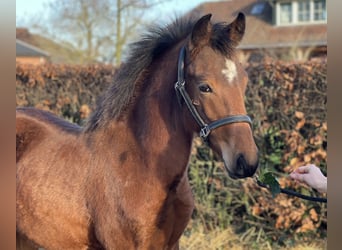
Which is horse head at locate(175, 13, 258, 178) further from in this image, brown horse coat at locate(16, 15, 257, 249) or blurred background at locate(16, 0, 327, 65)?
blurred background at locate(16, 0, 327, 65)

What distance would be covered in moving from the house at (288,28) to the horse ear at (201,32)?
732 centimetres

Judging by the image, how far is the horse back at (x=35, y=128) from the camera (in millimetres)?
2879

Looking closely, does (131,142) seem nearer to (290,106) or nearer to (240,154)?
(240,154)

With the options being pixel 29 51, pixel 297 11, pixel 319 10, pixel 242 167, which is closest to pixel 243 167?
pixel 242 167

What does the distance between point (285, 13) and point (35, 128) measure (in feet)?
49.8

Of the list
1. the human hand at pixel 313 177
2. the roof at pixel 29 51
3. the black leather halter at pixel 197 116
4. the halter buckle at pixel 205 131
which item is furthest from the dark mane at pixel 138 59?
the roof at pixel 29 51

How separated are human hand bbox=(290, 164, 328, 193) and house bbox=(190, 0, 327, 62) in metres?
7.57

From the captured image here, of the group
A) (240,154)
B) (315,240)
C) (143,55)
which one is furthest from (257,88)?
(240,154)

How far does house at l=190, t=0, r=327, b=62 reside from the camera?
1040 centimetres

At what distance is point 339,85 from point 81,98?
545 centimetres

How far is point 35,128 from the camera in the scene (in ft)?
9.82

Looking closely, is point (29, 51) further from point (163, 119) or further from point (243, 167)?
point (243, 167)

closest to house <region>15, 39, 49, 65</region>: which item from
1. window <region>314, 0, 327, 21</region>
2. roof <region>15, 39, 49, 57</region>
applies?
roof <region>15, 39, 49, 57</region>

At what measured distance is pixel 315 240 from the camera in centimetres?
495
